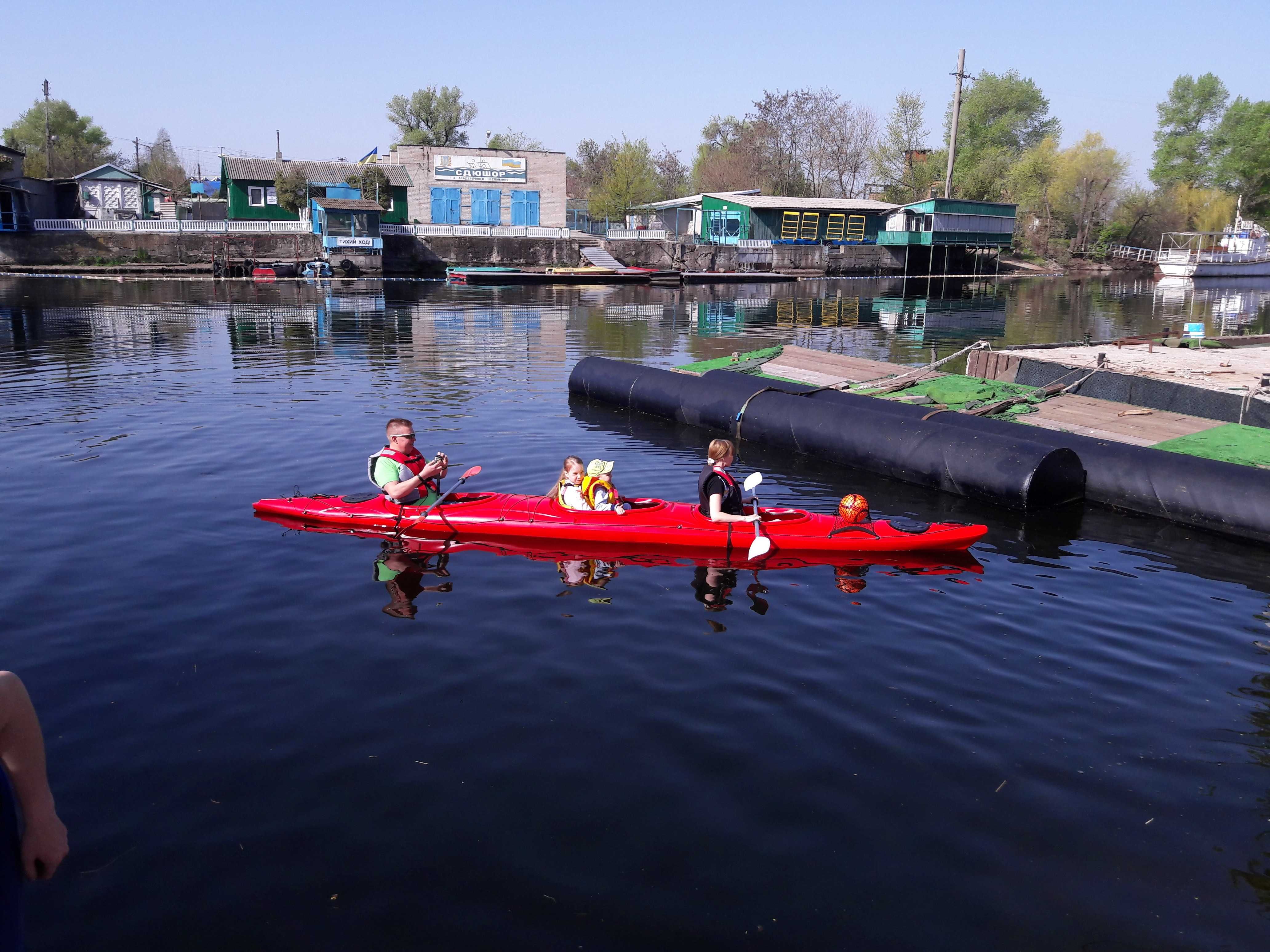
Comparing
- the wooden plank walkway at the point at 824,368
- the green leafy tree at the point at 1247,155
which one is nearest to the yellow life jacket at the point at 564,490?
the wooden plank walkway at the point at 824,368

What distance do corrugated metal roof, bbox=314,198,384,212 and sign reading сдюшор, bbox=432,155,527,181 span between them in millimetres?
7752

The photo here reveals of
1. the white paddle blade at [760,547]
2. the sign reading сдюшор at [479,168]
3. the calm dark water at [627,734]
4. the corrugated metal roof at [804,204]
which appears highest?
the sign reading сдюшор at [479,168]

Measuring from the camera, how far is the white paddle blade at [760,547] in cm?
1040

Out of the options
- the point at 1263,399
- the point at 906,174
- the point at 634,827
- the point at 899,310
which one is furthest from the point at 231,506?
the point at 906,174

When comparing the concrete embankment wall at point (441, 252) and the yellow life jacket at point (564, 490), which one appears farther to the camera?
the concrete embankment wall at point (441, 252)

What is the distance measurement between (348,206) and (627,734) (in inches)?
2374

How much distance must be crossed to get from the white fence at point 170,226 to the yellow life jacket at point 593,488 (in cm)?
5712

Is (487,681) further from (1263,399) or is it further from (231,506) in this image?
(1263,399)

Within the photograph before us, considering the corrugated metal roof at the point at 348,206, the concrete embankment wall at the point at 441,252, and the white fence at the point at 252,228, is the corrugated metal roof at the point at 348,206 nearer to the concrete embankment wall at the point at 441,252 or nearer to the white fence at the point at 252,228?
the white fence at the point at 252,228

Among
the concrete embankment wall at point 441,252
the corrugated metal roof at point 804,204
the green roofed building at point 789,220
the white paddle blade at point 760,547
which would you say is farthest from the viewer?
the green roofed building at point 789,220

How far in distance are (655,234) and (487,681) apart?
219 ft

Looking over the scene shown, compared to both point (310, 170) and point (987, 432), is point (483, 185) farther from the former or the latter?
point (987, 432)

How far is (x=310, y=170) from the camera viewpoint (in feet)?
214

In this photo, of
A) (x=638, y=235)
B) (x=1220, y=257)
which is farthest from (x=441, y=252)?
(x=1220, y=257)
